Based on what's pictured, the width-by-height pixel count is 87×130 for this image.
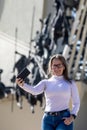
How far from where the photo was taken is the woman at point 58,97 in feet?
14.9

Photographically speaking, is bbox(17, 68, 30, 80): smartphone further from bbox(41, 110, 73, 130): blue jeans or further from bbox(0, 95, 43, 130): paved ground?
bbox(0, 95, 43, 130): paved ground

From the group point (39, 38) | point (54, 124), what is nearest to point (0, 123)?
point (39, 38)

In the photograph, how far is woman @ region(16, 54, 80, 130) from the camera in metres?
4.54

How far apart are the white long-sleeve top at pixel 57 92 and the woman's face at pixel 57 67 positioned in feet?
0.16

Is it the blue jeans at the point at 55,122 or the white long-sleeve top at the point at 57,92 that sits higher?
the white long-sleeve top at the point at 57,92

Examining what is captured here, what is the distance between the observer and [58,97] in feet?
14.9

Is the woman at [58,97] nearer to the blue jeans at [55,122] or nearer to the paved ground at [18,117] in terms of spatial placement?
the blue jeans at [55,122]

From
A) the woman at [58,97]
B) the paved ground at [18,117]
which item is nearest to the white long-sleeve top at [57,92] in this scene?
the woman at [58,97]

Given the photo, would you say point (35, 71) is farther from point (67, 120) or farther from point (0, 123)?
point (67, 120)

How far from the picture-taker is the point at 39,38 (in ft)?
26.8

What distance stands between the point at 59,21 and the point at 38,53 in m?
0.80

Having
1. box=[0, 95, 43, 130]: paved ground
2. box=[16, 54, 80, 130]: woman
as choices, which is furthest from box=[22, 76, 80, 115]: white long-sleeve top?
box=[0, 95, 43, 130]: paved ground

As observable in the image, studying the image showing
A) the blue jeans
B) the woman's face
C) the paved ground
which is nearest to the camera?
the blue jeans

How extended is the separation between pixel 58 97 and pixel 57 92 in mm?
48
